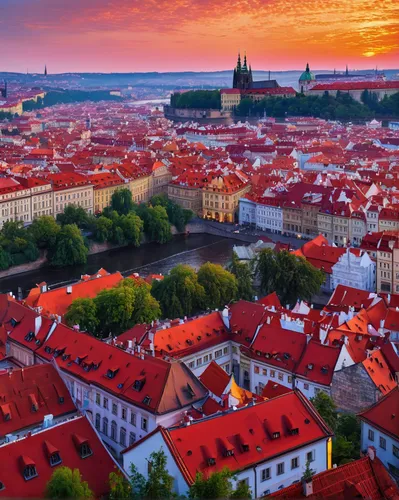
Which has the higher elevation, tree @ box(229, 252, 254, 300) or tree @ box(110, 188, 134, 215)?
tree @ box(110, 188, 134, 215)

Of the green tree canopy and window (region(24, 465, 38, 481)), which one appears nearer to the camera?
window (region(24, 465, 38, 481))

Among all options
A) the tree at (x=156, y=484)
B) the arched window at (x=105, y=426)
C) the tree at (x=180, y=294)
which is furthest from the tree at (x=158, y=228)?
the tree at (x=156, y=484)

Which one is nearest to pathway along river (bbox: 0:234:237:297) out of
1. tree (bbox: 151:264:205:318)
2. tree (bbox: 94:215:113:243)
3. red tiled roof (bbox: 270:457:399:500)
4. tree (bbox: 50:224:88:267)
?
tree (bbox: 50:224:88:267)

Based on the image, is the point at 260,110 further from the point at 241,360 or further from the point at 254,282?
the point at 241,360

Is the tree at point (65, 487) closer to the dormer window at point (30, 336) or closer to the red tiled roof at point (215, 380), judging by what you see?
the red tiled roof at point (215, 380)

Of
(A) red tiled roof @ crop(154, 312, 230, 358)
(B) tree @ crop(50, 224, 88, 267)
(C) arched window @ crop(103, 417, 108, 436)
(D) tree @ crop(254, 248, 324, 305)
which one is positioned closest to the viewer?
(C) arched window @ crop(103, 417, 108, 436)

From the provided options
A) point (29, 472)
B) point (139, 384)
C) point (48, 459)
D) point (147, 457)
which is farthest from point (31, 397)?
point (147, 457)

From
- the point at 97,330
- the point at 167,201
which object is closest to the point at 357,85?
the point at 167,201

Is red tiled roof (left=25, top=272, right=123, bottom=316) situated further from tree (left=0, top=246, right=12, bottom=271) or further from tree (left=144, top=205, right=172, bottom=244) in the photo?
tree (left=144, top=205, right=172, bottom=244)
